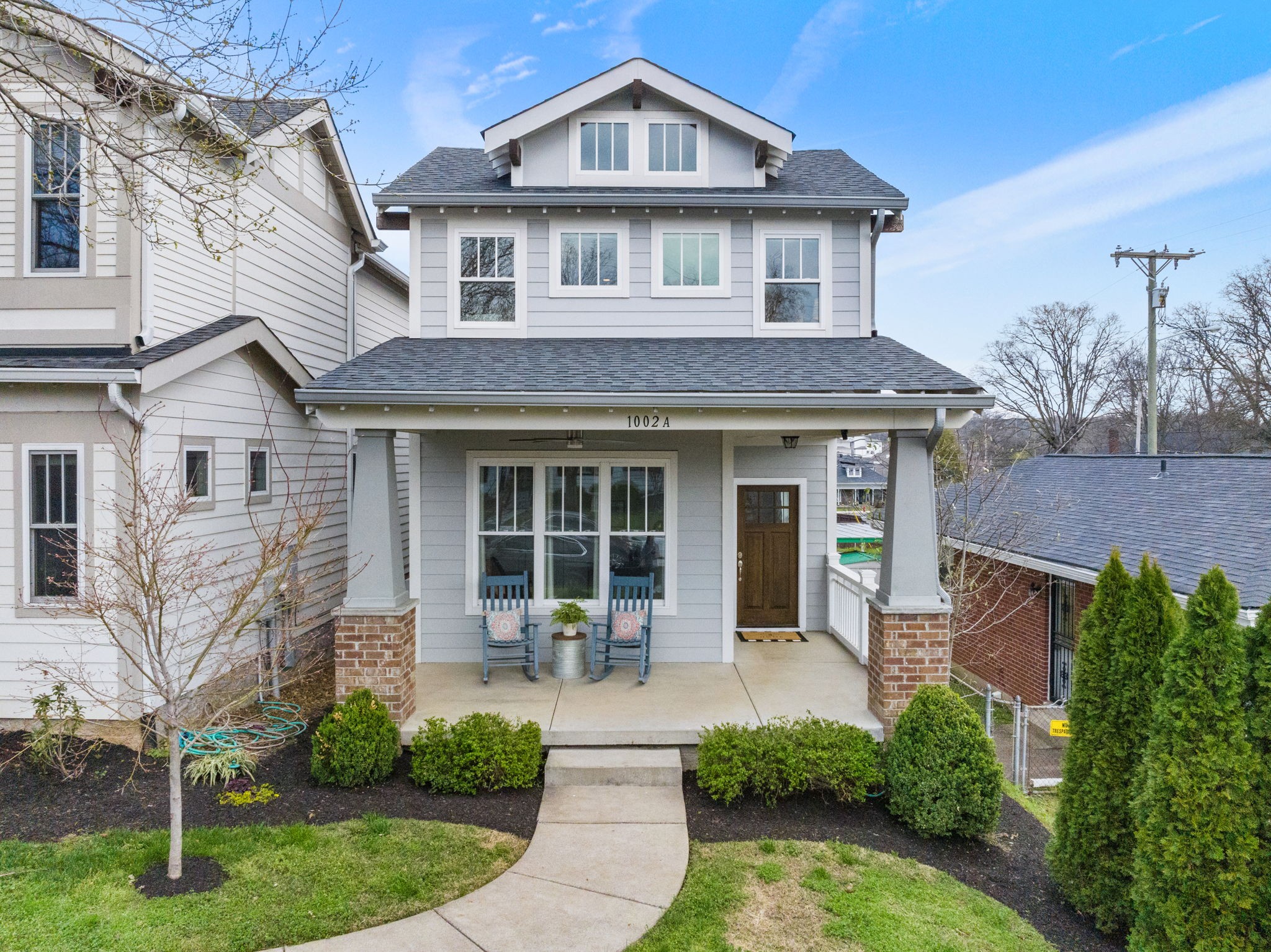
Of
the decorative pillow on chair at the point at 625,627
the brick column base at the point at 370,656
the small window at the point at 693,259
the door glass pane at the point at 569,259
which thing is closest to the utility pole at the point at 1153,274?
the small window at the point at 693,259

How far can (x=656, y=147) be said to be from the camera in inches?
330

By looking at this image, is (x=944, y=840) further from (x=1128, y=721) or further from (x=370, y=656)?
(x=370, y=656)

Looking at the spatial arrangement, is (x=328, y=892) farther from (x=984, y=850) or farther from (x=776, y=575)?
(x=776, y=575)

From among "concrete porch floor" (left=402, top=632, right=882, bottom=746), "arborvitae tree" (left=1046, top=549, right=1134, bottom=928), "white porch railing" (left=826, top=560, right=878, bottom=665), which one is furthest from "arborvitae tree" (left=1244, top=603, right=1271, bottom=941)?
"white porch railing" (left=826, top=560, right=878, bottom=665)

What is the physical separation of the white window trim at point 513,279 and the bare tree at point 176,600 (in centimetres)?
256

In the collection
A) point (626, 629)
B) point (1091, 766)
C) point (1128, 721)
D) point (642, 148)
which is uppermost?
point (642, 148)

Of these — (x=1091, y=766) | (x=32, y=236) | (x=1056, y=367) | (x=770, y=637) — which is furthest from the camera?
(x=1056, y=367)

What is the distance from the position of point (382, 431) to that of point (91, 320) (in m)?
2.94

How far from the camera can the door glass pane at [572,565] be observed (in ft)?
25.6

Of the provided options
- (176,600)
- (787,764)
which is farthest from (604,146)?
(787,764)

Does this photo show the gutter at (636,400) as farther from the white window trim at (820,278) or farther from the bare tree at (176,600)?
the white window trim at (820,278)

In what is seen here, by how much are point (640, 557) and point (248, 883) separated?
4744 mm

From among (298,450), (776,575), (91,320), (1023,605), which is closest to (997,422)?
(1023,605)

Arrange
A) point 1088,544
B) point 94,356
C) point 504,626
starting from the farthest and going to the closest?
point 1088,544 → point 504,626 → point 94,356
